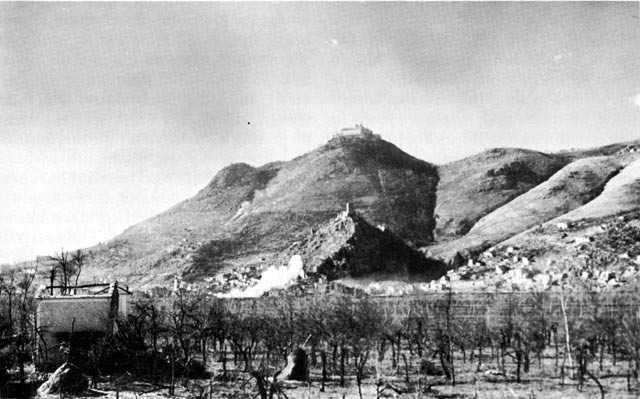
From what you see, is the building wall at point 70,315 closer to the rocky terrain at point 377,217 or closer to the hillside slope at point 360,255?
the rocky terrain at point 377,217

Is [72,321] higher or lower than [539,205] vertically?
lower

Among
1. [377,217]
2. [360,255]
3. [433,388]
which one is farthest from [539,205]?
[433,388]

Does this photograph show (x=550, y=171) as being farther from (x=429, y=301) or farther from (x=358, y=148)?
(x=429, y=301)

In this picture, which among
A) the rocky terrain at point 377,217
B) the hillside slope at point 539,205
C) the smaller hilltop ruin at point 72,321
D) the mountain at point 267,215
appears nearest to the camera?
the smaller hilltop ruin at point 72,321

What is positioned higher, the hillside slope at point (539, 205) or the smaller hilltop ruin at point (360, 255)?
the hillside slope at point (539, 205)

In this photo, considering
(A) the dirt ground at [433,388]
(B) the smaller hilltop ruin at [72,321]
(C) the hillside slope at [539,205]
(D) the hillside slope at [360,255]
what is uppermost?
(C) the hillside slope at [539,205]

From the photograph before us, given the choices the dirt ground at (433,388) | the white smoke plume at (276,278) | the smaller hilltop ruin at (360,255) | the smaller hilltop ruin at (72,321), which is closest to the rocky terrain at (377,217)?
the smaller hilltop ruin at (360,255)

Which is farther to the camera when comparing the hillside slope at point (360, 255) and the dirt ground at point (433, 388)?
the hillside slope at point (360, 255)

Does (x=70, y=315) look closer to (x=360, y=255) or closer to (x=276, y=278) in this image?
(x=276, y=278)

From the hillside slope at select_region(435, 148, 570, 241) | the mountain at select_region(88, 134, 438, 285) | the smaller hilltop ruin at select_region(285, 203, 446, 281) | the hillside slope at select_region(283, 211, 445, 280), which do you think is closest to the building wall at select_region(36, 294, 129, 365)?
the smaller hilltop ruin at select_region(285, 203, 446, 281)
